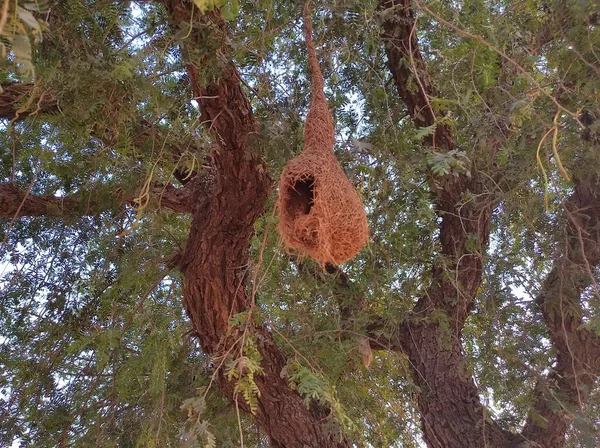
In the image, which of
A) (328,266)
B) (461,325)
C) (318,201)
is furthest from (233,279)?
(461,325)

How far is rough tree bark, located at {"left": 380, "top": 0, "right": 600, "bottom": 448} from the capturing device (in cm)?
323

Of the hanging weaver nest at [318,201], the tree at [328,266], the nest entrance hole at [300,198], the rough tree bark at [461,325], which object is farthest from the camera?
the rough tree bark at [461,325]

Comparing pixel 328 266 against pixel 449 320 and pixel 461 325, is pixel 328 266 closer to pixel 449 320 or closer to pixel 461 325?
pixel 449 320

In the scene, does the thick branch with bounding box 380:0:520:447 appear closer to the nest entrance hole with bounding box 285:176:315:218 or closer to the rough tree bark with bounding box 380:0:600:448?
the rough tree bark with bounding box 380:0:600:448

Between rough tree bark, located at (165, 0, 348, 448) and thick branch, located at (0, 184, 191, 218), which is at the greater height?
thick branch, located at (0, 184, 191, 218)

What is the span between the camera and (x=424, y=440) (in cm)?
350

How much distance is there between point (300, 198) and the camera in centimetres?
207

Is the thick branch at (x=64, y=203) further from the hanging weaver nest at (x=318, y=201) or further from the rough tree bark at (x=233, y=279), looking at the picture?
the hanging weaver nest at (x=318, y=201)

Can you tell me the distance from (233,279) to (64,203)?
3.18 feet

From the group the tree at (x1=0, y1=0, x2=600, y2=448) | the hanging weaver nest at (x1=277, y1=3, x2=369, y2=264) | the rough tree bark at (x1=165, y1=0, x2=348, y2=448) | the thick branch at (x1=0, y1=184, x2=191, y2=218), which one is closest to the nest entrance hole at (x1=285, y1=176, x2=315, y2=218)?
the hanging weaver nest at (x1=277, y1=3, x2=369, y2=264)

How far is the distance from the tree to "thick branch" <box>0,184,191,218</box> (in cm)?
1

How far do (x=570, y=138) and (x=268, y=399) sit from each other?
187 centimetres

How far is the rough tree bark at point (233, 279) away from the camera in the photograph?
8.92 feet

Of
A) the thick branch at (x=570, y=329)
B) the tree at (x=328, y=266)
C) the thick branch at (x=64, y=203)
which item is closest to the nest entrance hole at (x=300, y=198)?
the tree at (x=328, y=266)
